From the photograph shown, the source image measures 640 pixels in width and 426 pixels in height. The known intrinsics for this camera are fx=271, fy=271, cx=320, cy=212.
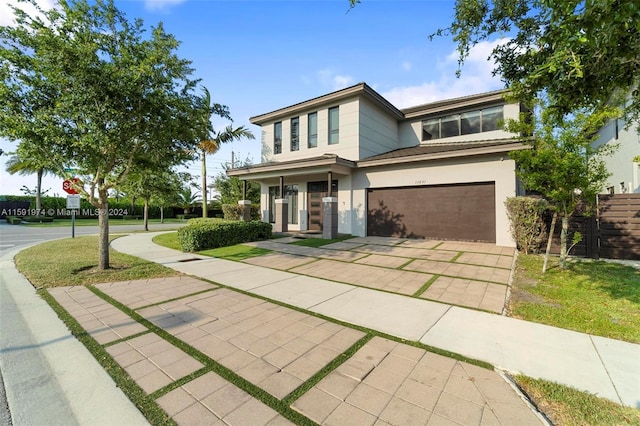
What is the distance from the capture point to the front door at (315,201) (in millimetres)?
15242

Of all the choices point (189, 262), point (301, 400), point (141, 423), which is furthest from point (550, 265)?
point (189, 262)

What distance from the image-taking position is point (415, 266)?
24.5ft

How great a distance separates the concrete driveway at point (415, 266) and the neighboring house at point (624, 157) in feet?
24.0

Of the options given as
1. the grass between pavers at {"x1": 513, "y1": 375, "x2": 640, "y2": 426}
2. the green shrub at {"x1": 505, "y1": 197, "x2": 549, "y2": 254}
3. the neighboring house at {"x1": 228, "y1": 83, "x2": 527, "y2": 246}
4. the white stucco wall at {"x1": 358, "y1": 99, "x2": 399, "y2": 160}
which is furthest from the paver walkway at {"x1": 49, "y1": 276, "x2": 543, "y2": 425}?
the white stucco wall at {"x1": 358, "y1": 99, "x2": 399, "y2": 160}

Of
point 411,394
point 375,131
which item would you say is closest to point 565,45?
point 411,394

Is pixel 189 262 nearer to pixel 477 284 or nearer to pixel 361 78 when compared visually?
pixel 477 284

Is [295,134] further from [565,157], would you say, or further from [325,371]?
[325,371]

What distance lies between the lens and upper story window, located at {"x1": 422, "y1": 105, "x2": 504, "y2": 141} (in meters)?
13.3

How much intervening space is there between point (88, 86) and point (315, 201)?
36.2ft

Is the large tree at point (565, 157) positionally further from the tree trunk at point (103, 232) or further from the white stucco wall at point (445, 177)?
the tree trunk at point (103, 232)

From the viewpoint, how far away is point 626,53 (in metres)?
3.37

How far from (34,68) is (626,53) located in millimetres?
A: 10032

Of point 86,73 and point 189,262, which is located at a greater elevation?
point 86,73

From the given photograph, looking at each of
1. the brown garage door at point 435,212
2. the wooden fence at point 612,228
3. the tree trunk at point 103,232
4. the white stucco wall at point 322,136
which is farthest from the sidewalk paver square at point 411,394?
the white stucco wall at point 322,136
